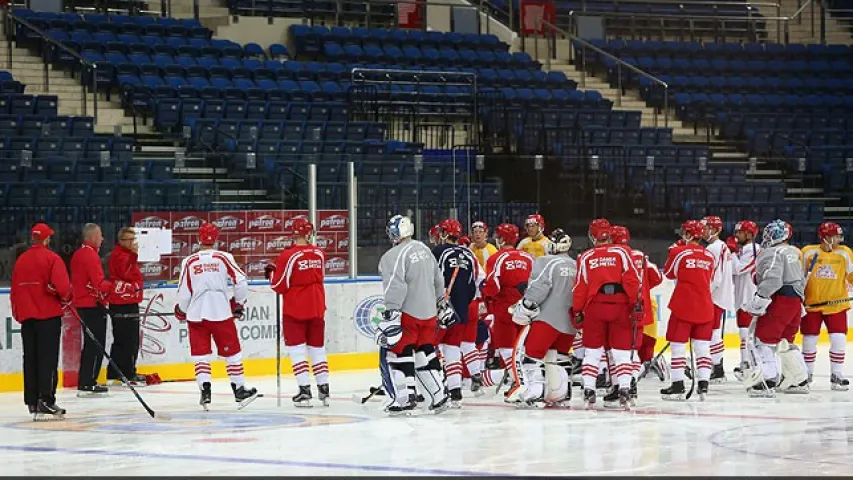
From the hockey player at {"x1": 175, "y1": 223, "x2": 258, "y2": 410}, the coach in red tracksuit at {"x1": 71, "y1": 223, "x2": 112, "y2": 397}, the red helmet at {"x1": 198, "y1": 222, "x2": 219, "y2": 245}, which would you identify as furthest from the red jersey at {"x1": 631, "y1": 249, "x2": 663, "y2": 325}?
the coach in red tracksuit at {"x1": 71, "y1": 223, "x2": 112, "y2": 397}

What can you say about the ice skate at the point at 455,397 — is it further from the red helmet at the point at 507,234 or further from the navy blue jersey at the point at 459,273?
the red helmet at the point at 507,234

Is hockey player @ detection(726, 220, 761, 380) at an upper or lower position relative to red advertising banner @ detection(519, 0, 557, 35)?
lower

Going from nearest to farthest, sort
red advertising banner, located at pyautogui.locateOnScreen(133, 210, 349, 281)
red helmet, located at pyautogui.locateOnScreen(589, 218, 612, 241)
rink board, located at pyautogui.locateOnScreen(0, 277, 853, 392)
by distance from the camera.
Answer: red helmet, located at pyautogui.locateOnScreen(589, 218, 612, 241), rink board, located at pyautogui.locateOnScreen(0, 277, 853, 392), red advertising banner, located at pyautogui.locateOnScreen(133, 210, 349, 281)

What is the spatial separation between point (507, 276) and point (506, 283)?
66mm

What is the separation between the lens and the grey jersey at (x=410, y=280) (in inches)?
442

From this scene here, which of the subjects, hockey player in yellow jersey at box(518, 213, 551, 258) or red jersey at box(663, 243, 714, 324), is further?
hockey player in yellow jersey at box(518, 213, 551, 258)

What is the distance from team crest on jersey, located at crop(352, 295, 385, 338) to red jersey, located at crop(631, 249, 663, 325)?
12.7ft

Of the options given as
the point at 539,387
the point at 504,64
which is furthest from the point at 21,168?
the point at 504,64

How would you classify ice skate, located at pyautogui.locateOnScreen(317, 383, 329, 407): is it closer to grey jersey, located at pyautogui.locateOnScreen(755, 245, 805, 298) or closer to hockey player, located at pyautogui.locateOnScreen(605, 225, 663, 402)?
hockey player, located at pyautogui.locateOnScreen(605, 225, 663, 402)

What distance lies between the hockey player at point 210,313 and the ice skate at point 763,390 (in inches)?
166

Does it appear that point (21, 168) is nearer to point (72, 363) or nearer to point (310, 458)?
point (72, 363)

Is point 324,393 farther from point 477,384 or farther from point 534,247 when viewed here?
point 534,247

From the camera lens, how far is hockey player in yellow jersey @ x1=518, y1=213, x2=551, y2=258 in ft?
43.3

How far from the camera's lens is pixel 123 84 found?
2089 cm
